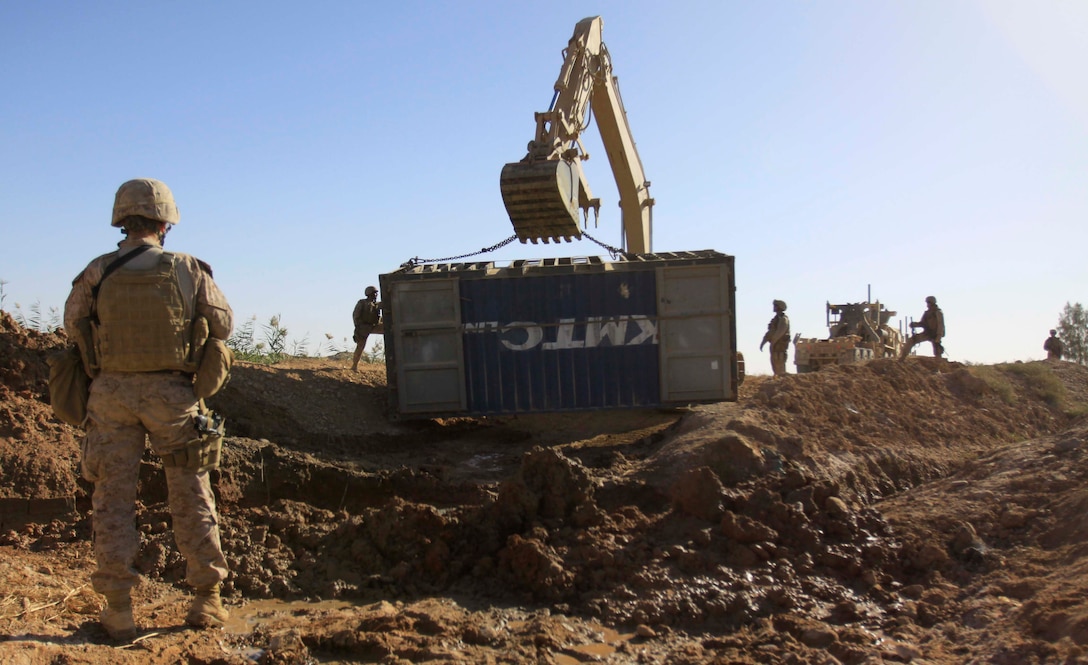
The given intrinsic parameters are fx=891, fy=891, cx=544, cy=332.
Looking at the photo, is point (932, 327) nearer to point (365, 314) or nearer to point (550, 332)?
point (550, 332)

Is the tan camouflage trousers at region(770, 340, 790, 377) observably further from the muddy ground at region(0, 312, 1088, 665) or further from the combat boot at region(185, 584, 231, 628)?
the combat boot at region(185, 584, 231, 628)

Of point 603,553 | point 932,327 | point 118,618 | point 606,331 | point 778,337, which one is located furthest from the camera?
point 932,327

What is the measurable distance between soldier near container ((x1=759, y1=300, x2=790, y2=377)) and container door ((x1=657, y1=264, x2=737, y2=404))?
4132 mm

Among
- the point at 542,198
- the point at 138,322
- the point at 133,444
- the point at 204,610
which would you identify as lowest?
the point at 204,610

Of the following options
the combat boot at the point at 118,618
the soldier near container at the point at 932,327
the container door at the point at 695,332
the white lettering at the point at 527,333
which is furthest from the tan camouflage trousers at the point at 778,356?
the combat boot at the point at 118,618

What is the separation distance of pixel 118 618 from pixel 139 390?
1066 millimetres

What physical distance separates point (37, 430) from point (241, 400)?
9.61ft

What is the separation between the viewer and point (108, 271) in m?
4.26

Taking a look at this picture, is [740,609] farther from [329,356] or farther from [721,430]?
[329,356]

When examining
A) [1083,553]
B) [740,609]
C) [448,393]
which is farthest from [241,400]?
[1083,553]

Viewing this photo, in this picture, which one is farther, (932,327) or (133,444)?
(932,327)

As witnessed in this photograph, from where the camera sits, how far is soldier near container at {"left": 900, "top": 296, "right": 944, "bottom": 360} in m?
14.9

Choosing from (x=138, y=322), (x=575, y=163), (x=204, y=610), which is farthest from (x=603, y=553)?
(x=575, y=163)

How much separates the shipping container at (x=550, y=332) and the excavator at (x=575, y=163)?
645 millimetres
